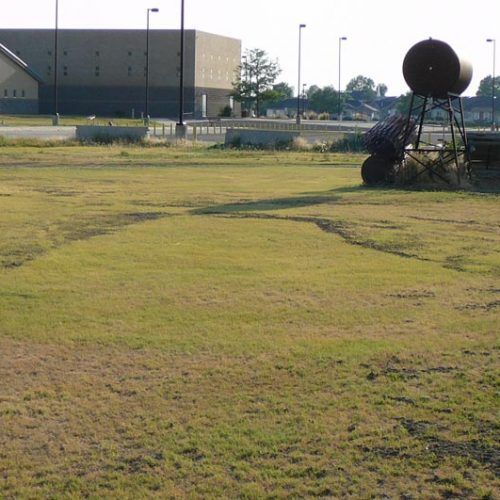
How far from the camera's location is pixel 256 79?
117 metres

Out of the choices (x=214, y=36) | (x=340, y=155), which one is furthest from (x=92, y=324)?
(x=214, y=36)

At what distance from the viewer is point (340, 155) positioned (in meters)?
42.3

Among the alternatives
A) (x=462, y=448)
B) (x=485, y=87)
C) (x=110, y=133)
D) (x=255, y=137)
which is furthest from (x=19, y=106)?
(x=462, y=448)

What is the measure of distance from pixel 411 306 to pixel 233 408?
12.0 feet

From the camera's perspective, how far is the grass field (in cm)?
566

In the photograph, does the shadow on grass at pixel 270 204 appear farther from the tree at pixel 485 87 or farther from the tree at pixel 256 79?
the tree at pixel 485 87

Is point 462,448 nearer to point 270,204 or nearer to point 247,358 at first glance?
point 247,358

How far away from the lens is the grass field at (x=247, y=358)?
18.6ft

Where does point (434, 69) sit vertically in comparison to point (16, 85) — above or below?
below

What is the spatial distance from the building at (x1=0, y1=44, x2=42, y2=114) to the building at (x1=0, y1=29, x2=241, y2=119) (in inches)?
114

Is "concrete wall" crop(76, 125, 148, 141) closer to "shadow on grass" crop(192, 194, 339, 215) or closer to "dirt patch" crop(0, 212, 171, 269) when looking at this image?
"shadow on grass" crop(192, 194, 339, 215)

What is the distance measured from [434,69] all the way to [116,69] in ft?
292

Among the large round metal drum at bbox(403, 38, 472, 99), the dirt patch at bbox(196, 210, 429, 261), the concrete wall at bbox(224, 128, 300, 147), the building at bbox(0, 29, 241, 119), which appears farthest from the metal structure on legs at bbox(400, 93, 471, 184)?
the building at bbox(0, 29, 241, 119)

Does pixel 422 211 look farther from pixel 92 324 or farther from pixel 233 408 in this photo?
pixel 233 408
